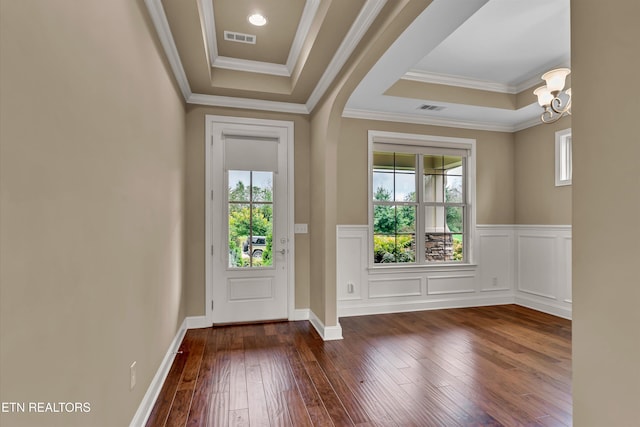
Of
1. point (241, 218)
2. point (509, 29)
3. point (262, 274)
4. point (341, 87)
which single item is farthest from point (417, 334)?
point (509, 29)

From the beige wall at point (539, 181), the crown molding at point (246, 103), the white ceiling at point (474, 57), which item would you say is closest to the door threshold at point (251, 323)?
the crown molding at point (246, 103)

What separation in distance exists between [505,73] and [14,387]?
183 inches

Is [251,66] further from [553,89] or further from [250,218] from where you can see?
[553,89]

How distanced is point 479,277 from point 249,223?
3395 mm

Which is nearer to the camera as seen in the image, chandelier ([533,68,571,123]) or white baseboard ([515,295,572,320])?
chandelier ([533,68,571,123])

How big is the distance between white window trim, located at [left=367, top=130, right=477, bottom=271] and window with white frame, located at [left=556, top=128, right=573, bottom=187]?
99 centimetres

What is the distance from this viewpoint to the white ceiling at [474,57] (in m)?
2.24

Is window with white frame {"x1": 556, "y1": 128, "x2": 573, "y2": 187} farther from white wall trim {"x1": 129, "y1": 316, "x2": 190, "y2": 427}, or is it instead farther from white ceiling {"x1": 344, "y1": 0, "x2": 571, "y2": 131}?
white wall trim {"x1": 129, "y1": 316, "x2": 190, "y2": 427}

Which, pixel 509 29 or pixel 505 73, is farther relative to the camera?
pixel 505 73

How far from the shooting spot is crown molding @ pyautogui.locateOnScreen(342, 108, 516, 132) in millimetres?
4148

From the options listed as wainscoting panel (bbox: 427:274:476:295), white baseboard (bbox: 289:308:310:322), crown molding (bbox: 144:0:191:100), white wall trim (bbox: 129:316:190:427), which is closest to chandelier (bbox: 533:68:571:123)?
wainscoting panel (bbox: 427:274:476:295)

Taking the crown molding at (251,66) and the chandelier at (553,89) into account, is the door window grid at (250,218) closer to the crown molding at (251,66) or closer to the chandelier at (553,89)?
the crown molding at (251,66)

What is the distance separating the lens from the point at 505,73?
3707 mm

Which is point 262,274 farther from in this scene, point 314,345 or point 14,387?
point 14,387
